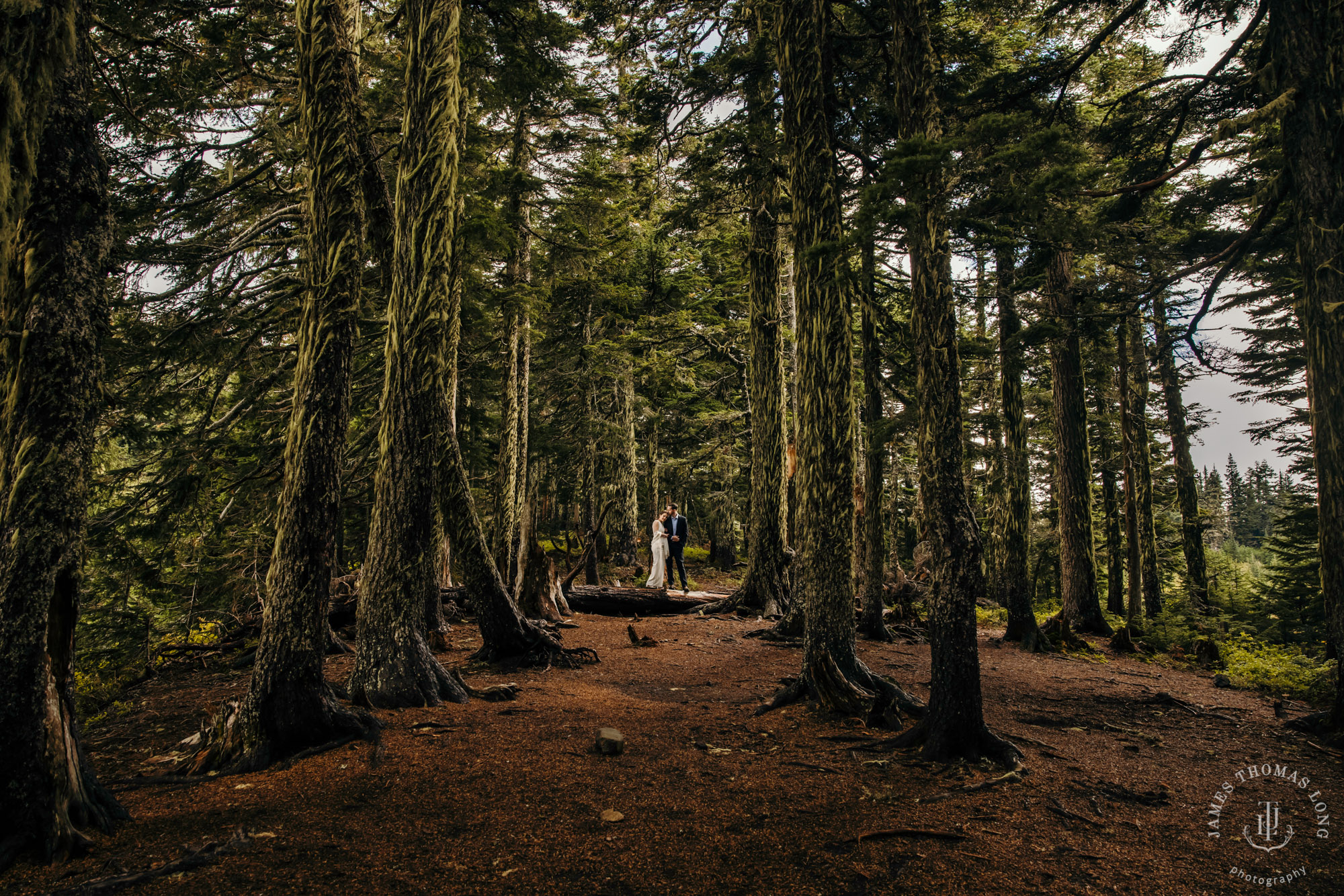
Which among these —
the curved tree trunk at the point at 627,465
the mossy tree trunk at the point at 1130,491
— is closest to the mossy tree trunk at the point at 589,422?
the curved tree trunk at the point at 627,465

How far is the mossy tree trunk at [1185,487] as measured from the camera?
18984 millimetres

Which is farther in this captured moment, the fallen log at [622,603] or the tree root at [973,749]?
the fallen log at [622,603]

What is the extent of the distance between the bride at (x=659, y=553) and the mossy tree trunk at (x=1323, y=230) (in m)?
12.5

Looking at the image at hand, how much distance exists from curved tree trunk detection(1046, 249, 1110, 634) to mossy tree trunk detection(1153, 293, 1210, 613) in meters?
8.35

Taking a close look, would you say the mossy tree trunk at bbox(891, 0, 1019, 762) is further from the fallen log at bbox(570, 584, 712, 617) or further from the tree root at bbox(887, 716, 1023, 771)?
the fallen log at bbox(570, 584, 712, 617)

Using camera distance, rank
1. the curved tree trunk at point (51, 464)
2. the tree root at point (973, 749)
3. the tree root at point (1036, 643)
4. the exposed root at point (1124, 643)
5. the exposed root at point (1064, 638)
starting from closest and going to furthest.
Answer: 1. the curved tree trunk at point (51, 464)
2. the tree root at point (973, 749)
3. the tree root at point (1036, 643)
4. the exposed root at point (1064, 638)
5. the exposed root at point (1124, 643)

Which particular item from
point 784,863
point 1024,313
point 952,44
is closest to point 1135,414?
point 1024,313

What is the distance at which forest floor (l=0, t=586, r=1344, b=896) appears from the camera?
125 inches

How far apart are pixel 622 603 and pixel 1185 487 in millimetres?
Answer: 20266

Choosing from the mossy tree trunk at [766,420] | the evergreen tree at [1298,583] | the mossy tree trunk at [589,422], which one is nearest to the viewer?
the mossy tree trunk at [766,420]

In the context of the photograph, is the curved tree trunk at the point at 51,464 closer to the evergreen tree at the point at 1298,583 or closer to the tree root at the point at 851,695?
the tree root at the point at 851,695

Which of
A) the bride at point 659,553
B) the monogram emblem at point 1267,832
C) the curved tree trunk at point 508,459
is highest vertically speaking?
the curved tree trunk at point 508,459

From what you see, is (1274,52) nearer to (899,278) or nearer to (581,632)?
A: (899,278)

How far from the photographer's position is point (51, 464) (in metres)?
3.09
